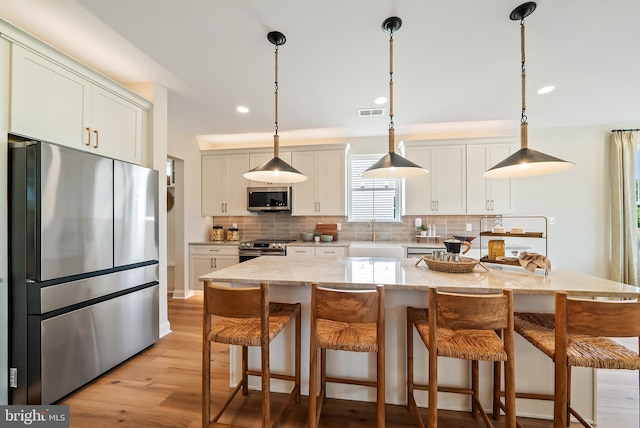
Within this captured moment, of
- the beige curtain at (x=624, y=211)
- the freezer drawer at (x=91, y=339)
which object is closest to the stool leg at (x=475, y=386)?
the freezer drawer at (x=91, y=339)

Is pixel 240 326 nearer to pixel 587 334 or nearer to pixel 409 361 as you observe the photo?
pixel 409 361

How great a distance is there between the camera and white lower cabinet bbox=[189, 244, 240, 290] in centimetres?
415

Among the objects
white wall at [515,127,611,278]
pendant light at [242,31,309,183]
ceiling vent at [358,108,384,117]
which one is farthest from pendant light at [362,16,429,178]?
white wall at [515,127,611,278]

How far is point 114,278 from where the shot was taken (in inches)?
84.3

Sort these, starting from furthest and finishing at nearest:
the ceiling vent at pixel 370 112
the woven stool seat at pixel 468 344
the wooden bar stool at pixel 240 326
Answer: the ceiling vent at pixel 370 112 → the wooden bar stool at pixel 240 326 → the woven stool seat at pixel 468 344

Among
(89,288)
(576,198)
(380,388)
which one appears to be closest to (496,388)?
(380,388)

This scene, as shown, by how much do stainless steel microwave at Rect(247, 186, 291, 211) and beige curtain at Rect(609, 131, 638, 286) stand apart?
15.7 ft

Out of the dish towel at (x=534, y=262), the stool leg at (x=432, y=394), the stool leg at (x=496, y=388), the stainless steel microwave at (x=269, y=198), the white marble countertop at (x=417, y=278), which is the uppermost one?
the stainless steel microwave at (x=269, y=198)

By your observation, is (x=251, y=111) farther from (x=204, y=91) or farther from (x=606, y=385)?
(x=606, y=385)

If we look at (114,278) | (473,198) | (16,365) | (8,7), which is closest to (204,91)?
(8,7)

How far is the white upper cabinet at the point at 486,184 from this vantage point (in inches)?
150

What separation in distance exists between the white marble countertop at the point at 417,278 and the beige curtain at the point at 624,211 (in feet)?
10.0

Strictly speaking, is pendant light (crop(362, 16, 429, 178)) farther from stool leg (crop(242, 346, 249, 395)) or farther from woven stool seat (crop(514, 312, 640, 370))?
stool leg (crop(242, 346, 249, 395))

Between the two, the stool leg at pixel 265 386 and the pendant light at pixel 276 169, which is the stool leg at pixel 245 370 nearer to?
the stool leg at pixel 265 386
